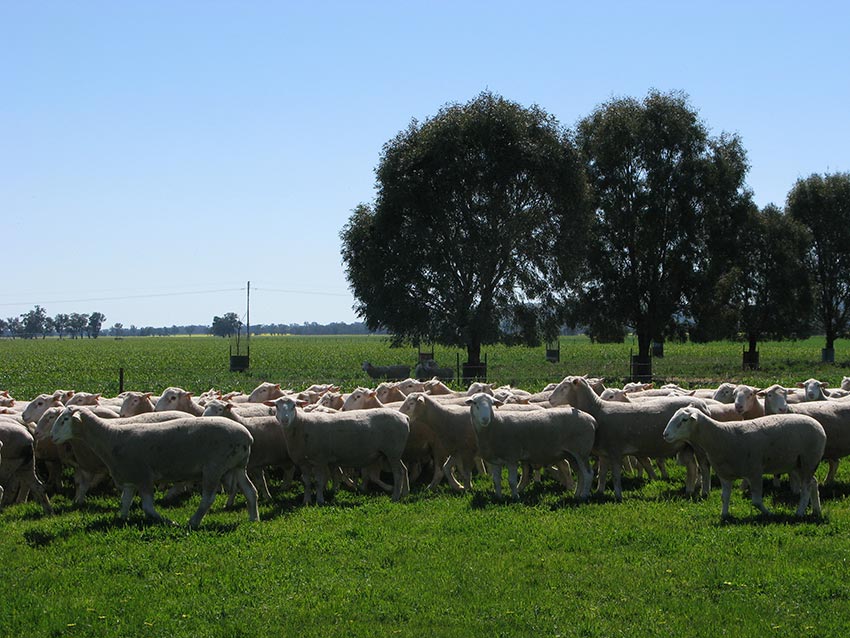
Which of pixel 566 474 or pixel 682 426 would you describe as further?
pixel 566 474

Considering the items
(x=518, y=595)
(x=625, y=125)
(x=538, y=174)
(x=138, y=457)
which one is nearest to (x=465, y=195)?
(x=538, y=174)

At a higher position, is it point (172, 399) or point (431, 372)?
point (172, 399)

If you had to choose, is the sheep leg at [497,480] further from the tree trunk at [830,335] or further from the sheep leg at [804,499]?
the tree trunk at [830,335]

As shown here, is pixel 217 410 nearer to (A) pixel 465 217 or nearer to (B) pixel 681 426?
(B) pixel 681 426

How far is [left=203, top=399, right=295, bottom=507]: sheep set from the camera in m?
13.9

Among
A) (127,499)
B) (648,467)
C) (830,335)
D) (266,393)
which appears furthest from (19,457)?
(830,335)

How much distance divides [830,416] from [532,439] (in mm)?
4386

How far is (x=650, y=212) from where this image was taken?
41312 mm

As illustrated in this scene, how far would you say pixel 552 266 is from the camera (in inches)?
1538

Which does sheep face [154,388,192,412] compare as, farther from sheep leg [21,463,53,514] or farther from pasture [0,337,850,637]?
sheep leg [21,463,53,514]

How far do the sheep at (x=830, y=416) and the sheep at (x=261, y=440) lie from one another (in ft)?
24.1

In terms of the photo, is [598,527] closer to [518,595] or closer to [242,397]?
[518,595]

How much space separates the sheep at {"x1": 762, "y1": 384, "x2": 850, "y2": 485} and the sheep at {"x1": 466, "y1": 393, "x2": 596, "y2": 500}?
9.20 feet

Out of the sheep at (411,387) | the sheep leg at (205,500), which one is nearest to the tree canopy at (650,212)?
the sheep at (411,387)
